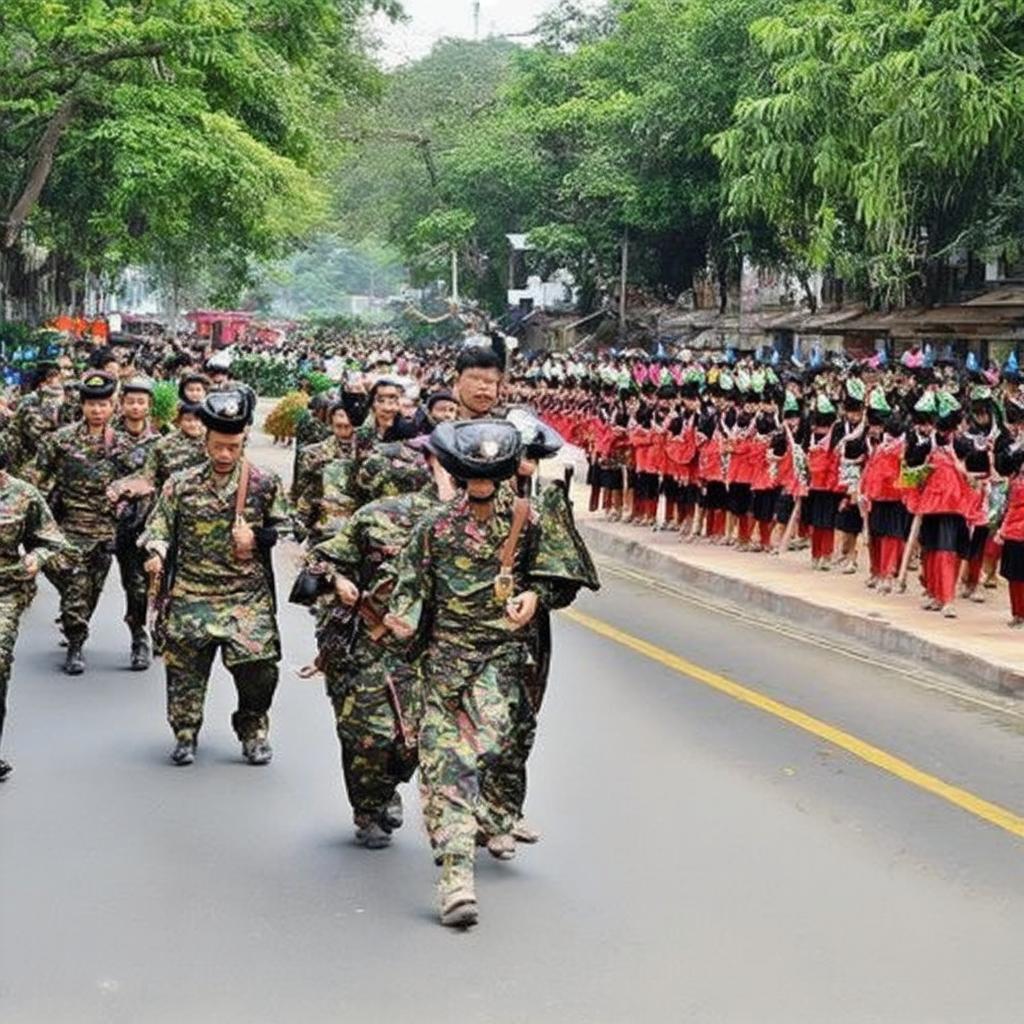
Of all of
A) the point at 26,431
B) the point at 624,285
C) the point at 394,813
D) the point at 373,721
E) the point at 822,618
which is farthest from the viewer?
the point at 624,285

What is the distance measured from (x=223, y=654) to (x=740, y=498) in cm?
1124

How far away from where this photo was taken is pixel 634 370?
29.2 meters

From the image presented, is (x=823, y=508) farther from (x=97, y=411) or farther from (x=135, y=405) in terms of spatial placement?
(x=97, y=411)

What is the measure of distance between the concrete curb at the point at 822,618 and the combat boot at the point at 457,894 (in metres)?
5.93

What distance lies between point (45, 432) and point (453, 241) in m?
43.2

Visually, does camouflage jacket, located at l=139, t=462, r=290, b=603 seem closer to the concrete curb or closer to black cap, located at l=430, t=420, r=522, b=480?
black cap, located at l=430, t=420, r=522, b=480

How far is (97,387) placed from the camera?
12.5 metres

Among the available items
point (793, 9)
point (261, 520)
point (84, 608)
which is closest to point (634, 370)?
point (793, 9)

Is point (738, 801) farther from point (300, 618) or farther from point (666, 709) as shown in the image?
point (300, 618)

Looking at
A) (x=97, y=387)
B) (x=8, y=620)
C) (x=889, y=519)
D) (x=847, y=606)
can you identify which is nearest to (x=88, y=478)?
(x=97, y=387)

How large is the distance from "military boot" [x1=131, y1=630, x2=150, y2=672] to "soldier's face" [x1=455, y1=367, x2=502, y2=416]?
5227 mm

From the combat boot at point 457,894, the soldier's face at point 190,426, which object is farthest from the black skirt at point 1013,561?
the combat boot at point 457,894

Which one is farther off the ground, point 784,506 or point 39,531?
point 39,531

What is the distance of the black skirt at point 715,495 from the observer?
20.5m
